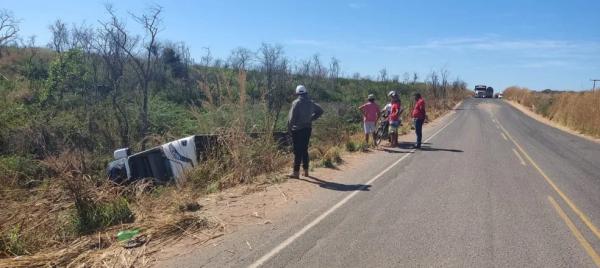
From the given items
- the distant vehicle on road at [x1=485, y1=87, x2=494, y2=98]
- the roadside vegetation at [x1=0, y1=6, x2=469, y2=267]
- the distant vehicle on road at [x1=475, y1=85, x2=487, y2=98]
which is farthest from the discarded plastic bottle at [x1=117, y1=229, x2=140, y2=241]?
the distant vehicle on road at [x1=485, y1=87, x2=494, y2=98]

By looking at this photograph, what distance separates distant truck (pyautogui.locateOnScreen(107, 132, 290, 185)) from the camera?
1107 centimetres

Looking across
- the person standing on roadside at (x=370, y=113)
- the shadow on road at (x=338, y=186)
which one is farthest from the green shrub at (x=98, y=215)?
the person standing on roadside at (x=370, y=113)

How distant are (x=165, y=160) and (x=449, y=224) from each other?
265 inches

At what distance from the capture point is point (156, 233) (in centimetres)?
664

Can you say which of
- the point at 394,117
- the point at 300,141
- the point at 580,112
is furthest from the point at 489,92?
the point at 300,141

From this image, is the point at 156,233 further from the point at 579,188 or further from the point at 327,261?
the point at 579,188

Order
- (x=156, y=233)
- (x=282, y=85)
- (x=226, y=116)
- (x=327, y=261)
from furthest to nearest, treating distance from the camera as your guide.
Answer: (x=282, y=85), (x=226, y=116), (x=156, y=233), (x=327, y=261)

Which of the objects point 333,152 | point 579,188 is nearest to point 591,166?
point 579,188

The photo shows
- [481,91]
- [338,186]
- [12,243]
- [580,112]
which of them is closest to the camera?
[12,243]

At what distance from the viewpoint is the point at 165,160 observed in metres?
11.6

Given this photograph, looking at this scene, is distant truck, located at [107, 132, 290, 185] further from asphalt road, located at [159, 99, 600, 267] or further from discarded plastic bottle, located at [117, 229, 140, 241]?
discarded plastic bottle, located at [117, 229, 140, 241]

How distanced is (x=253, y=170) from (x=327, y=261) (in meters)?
5.60

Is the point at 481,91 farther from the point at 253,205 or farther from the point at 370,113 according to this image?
the point at 253,205

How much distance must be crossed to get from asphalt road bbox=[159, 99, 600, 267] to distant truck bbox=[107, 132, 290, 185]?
3.42 meters
